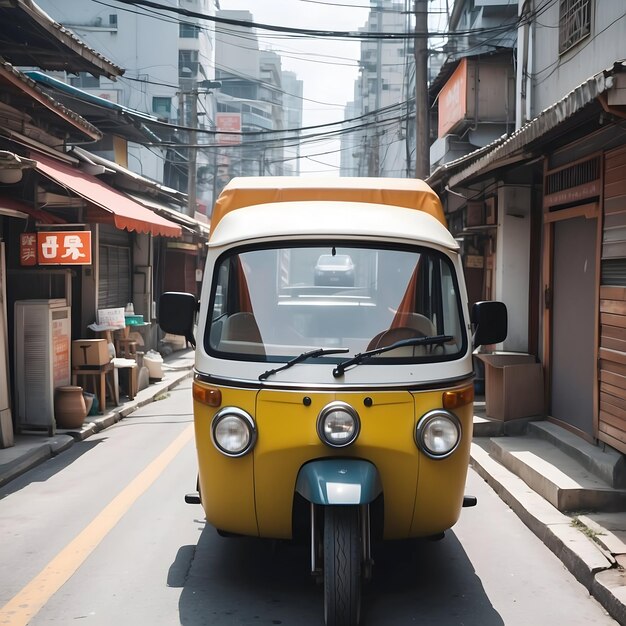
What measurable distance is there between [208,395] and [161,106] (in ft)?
162

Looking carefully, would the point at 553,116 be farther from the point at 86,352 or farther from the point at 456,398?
the point at 86,352

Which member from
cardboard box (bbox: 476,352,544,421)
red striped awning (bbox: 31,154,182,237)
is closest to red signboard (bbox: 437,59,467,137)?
red striped awning (bbox: 31,154,182,237)

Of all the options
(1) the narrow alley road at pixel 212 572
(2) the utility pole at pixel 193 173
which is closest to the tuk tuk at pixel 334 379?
(1) the narrow alley road at pixel 212 572

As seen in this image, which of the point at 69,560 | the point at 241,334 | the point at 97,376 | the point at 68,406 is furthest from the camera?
the point at 97,376

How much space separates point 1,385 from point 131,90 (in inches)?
1718

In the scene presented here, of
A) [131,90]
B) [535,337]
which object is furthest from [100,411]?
[131,90]

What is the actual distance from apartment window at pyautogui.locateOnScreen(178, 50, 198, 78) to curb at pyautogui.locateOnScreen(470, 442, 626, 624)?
6324 centimetres

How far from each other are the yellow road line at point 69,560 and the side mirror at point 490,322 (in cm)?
323

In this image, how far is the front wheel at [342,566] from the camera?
4.38m

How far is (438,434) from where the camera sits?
488cm

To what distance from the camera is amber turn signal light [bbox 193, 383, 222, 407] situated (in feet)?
16.4

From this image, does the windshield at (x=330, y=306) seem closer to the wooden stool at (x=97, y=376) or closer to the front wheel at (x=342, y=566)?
the front wheel at (x=342, y=566)

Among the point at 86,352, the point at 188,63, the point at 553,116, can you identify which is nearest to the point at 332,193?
the point at 553,116

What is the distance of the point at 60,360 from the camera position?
1130 centimetres
